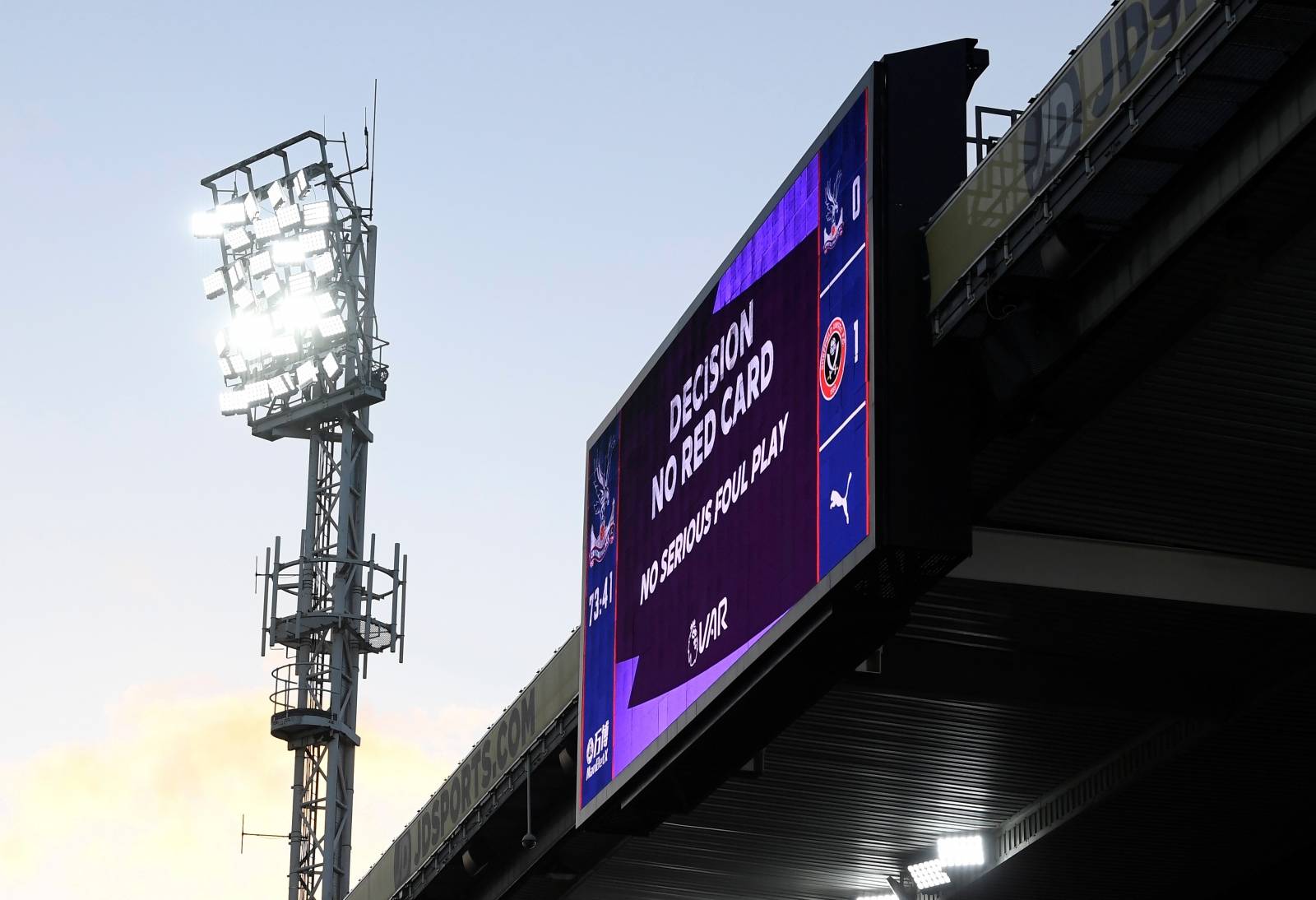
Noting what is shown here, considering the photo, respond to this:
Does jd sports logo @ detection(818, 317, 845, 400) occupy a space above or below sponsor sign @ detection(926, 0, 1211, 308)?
below

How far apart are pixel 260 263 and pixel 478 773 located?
70.4 feet

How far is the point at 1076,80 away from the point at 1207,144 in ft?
4.26

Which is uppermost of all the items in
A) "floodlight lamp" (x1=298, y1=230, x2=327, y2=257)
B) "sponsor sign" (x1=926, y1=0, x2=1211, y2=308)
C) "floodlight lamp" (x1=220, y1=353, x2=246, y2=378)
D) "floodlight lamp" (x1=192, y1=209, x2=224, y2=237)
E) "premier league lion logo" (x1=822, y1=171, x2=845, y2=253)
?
"floodlight lamp" (x1=192, y1=209, x2=224, y2=237)

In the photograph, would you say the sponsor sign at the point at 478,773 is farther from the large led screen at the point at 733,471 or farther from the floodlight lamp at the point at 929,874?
the floodlight lamp at the point at 929,874

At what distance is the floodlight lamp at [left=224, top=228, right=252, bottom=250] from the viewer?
174 ft

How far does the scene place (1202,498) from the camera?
20.7 meters

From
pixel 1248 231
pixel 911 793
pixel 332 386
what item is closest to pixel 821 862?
pixel 911 793

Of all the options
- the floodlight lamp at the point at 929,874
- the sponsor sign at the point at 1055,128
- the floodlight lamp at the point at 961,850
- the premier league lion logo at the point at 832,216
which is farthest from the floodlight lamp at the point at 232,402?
the sponsor sign at the point at 1055,128

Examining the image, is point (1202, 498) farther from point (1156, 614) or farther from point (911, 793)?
point (911, 793)

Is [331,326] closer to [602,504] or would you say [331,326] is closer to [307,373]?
[307,373]

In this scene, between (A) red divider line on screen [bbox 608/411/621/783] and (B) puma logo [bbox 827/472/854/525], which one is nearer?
(B) puma logo [bbox 827/472/854/525]

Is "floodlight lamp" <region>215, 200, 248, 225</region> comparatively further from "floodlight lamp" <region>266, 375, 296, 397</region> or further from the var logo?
the var logo

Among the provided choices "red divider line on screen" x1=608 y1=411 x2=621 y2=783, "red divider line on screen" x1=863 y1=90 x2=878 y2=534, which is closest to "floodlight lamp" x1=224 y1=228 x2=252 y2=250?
"red divider line on screen" x1=608 y1=411 x2=621 y2=783

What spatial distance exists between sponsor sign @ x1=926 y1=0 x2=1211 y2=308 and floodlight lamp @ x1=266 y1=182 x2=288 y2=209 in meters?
35.8
